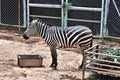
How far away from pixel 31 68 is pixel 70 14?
16.6 ft

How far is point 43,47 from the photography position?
1209 cm

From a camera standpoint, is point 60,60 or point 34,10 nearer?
point 60,60

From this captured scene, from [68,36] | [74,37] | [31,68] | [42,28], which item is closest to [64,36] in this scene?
[68,36]

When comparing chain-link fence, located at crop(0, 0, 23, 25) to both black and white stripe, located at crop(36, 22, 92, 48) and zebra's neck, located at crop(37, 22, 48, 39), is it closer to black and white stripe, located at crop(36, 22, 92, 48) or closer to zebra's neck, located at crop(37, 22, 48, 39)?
zebra's neck, located at crop(37, 22, 48, 39)

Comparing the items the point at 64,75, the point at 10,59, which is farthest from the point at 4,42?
the point at 64,75

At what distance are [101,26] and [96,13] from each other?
21.7 inches

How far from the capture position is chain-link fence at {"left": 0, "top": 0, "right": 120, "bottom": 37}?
13086 millimetres

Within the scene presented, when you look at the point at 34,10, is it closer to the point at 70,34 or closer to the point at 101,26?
the point at 101,26

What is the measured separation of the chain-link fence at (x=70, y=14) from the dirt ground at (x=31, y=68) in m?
0.85

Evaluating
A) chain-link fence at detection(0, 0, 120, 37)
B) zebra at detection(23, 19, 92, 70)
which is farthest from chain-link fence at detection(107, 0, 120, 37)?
zebra at detection(23, 19, 92, 70)

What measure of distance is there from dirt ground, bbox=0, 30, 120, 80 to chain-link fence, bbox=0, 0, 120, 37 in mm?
854

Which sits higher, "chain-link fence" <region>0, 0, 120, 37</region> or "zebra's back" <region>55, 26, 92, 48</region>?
"chain-link fence" <region>0, 0, 120, 37</region>

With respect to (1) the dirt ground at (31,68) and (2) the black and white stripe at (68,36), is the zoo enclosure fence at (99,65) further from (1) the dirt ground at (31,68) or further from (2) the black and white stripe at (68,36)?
(2) the black and white stripe at (68,36)

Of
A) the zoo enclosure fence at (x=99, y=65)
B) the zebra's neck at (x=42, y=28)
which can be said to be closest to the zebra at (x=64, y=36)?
the zebra's neck at (x=42, y=28)
